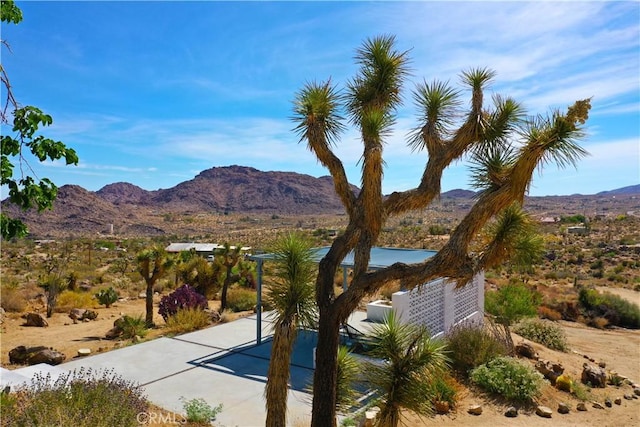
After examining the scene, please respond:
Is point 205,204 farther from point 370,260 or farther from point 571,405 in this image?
point 571,405

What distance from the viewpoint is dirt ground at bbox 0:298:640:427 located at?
800 cm

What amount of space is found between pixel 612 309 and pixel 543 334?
24.2 ft

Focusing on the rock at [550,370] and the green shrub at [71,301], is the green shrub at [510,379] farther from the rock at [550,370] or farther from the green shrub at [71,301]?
the green shrub at [71,301]

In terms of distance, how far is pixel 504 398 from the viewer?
8.74 meters

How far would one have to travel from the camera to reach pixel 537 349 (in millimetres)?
12203

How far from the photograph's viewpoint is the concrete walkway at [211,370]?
784cm

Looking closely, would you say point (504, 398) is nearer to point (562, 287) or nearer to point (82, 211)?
point (562, 287)

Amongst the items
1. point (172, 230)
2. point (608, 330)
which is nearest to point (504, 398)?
point (608, 330)

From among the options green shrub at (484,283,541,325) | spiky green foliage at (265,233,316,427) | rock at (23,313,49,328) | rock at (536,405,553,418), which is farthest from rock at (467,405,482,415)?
rock at (23,313,49,328)

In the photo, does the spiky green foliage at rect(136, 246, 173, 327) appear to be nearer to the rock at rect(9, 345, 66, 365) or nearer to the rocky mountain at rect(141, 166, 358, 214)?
the rock at rect(9, 345, 66, 365)

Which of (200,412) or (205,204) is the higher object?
(205,204)

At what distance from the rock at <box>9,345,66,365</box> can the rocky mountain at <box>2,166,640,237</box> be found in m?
63.9

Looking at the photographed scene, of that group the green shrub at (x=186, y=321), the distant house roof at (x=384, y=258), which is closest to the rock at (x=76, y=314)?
the green shrub at (x=186, y=321)

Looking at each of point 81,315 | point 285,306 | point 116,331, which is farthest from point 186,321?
point 285,306
